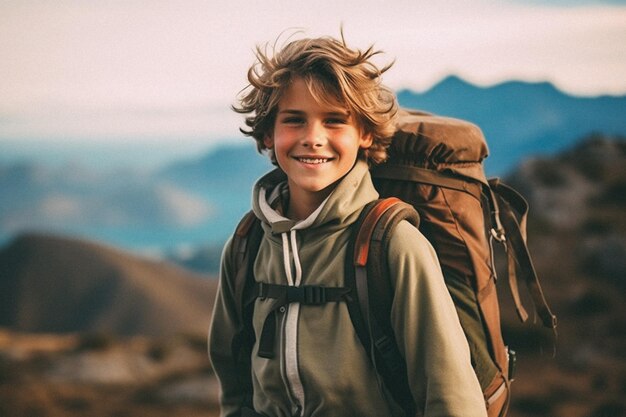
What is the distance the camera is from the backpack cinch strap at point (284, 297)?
216cm

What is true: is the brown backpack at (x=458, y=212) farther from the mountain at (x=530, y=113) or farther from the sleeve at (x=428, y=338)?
the mountain at (x=530, y=113)

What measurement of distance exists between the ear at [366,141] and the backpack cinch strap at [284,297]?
50cm

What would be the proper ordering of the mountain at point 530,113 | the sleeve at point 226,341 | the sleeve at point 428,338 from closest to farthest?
the sleeve at point 428,338
the sleeve at point 226,341
the mountain at point 530,113

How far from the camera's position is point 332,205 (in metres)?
2.22

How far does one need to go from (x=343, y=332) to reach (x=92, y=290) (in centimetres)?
3358

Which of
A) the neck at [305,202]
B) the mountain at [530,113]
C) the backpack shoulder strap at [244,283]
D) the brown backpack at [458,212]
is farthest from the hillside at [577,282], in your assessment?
the neck at [305,202]

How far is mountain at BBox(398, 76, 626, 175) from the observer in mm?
30031

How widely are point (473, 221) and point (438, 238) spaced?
160mm

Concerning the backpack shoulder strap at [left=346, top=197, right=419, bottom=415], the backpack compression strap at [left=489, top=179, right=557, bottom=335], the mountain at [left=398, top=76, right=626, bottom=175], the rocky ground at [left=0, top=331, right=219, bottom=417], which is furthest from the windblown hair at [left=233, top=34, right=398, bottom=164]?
the mountain at [left=398, top=76, right=626, bottom=175]

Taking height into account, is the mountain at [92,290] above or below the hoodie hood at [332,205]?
below

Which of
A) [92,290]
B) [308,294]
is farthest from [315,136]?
[92,290]

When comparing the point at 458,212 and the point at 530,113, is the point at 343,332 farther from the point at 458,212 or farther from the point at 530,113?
the point at 530,113

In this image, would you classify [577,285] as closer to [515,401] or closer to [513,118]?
[515,401]

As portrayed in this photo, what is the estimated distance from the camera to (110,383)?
18.3m
